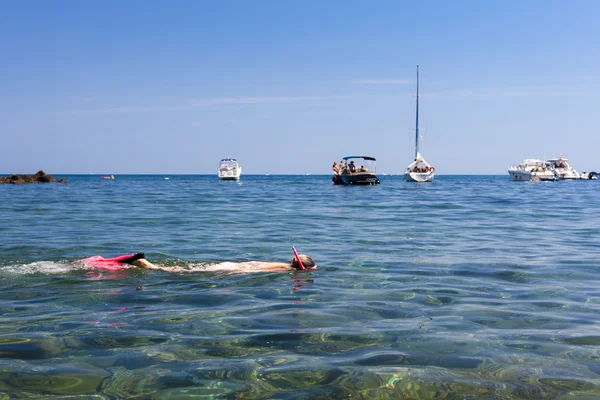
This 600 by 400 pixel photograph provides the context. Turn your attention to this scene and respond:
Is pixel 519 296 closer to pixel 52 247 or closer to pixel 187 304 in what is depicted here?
pixel 187 304

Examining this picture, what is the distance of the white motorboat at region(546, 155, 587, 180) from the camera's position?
89.0 meters

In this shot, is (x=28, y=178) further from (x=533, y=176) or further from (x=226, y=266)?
(x=226, y=266)

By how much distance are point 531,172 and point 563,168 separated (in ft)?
57.4

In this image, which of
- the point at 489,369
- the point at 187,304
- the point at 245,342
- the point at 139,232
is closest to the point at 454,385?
the point at 489,369

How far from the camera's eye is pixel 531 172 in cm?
7694

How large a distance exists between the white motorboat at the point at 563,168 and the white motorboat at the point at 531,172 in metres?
7.00

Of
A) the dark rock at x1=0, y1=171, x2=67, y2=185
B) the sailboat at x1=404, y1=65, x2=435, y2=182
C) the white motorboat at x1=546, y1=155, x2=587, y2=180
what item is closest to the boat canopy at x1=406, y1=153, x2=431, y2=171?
the sailboat at x1=404, y1=65, x2=435, y2=182

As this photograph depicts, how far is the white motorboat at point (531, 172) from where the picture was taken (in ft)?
253

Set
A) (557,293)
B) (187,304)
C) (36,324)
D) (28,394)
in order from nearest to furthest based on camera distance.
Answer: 1. (28,394)
2. (36,324)
3. (187,304)
4. (557,293)

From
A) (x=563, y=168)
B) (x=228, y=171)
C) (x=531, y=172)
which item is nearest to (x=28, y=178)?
(x=228, y=171)

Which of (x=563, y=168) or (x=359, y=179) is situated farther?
(x=563, y=168)

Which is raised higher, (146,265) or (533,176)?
(533,176)

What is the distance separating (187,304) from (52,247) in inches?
273

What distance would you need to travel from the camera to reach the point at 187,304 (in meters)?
6.95
